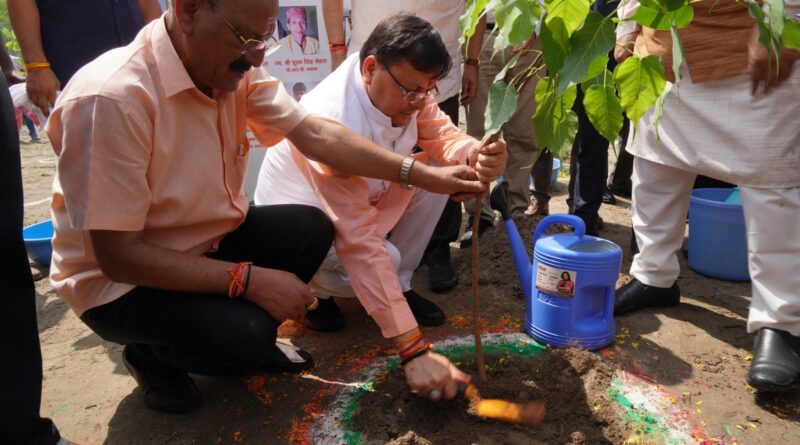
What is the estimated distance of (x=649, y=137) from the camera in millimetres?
2334

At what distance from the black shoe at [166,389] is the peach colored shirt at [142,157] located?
14.4 inches

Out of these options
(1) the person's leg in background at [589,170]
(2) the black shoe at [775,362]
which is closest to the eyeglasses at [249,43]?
(2) the black shoe at [775,362]

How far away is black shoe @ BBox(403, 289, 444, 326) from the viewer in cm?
246

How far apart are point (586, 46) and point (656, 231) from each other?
1405 mm

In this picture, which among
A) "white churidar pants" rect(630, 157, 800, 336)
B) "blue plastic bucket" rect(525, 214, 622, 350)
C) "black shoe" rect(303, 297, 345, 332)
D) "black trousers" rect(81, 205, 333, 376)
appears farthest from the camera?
"black shoe" rect(303, 297, 345, 332)

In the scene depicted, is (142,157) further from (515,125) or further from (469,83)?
(515,125)

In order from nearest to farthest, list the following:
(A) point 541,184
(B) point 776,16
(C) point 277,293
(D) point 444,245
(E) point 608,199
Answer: (B) point 776,16 < (C) point 277,293 < (D) point 444,245 < (A) point 541,184 < (E) point 608,199

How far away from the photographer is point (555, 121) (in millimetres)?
1509

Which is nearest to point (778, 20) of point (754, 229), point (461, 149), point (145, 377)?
point (754, 229)

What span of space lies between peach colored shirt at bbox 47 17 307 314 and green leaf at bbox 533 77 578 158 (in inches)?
35.2

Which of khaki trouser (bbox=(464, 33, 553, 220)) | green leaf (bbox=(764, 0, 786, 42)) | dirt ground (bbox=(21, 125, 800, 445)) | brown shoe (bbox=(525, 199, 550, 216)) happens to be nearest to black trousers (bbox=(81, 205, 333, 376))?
dirt ground (bbox=(21, 125, 800, 445))

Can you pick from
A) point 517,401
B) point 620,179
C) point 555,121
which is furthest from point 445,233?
point 620,179

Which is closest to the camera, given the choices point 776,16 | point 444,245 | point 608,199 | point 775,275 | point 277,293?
point 776,16

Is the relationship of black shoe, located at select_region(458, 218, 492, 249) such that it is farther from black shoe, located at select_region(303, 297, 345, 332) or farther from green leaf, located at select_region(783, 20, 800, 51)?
green leaf, located at select_region(783, 20, 800, 51)
